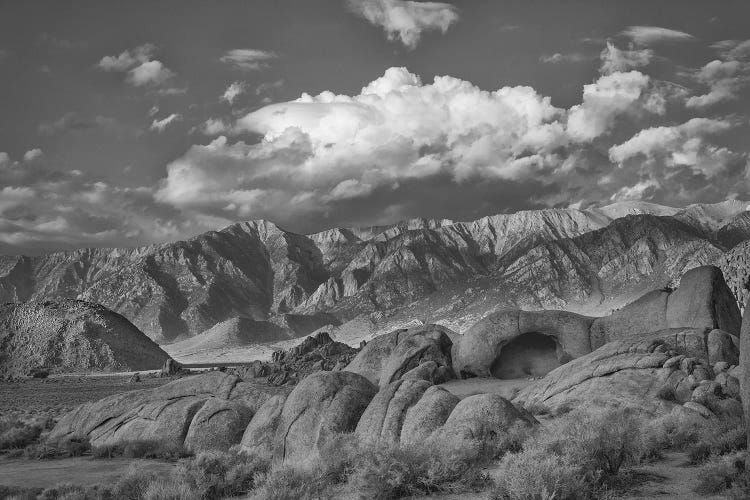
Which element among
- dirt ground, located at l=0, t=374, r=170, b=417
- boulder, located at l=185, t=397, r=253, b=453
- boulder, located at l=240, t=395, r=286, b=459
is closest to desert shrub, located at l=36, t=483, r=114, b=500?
boulder, located at l=240, t=395, r=286, b=459

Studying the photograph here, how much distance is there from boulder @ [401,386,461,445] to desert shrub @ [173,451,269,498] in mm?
4082

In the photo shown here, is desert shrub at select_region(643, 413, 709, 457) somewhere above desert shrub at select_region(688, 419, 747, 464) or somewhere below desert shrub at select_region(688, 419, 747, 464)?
below

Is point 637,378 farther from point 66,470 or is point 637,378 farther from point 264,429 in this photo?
point 66,470

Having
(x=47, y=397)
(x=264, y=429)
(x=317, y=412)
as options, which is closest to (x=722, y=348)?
(x=317, y=412)

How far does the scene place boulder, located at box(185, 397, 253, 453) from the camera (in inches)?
916

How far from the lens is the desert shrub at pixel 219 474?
15.3 meters

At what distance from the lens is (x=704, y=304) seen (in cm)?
3359

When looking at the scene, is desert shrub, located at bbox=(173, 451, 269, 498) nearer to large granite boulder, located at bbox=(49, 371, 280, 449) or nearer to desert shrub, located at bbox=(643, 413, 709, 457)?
large granite boulder, located at bbox=(49, 371, 280, 449)

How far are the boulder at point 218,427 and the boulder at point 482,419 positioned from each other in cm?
915

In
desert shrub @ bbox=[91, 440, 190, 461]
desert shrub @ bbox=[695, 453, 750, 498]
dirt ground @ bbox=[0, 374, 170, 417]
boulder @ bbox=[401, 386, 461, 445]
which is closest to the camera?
desert shrub @ bbox=[695, 453, 750, 498]

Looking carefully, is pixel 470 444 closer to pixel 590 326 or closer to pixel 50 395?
pixel 590 326

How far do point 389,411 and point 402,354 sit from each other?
1683 cm

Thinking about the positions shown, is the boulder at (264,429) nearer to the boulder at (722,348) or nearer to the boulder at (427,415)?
the boulder at (427,415)

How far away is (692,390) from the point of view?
23625 mm
